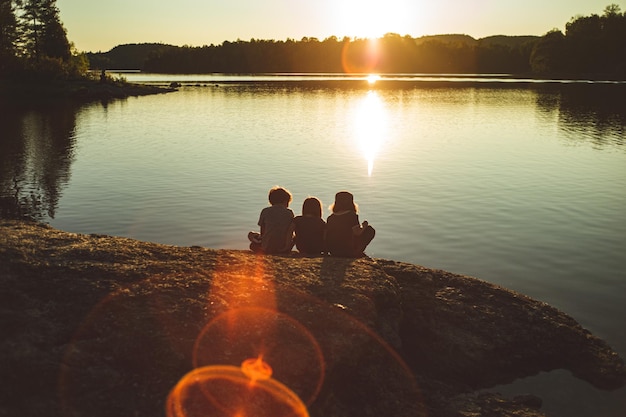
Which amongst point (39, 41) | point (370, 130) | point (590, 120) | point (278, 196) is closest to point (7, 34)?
point (39, 41)

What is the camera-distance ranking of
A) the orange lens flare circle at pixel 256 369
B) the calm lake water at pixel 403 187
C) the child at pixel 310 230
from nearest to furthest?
the orange lens flare circle at pixel 256 369 < the child at pixel 310 230 < the calm lake water at pixel 403 187

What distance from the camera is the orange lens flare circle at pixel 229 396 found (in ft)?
18.6

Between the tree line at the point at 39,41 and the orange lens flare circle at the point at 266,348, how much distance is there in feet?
313

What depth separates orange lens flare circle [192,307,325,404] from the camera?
629 cm

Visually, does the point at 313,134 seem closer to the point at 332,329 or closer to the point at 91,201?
the point at 91,201

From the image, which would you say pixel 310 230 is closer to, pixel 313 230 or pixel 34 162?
pixel 313 230

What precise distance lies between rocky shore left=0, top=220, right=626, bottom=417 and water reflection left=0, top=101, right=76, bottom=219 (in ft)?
35.9

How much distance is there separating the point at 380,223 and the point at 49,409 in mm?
13792

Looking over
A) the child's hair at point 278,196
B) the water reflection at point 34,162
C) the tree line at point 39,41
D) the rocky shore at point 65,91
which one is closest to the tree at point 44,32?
the tree line at point 39,41

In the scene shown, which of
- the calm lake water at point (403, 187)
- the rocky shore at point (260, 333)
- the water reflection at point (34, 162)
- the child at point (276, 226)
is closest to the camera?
the rocky shore at point (260, 333)

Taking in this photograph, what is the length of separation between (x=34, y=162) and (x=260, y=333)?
27.4 metres

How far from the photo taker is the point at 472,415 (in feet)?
23.1

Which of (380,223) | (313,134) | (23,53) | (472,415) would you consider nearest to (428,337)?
(472,415)

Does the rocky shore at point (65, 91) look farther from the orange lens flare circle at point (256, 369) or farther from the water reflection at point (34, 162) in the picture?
the orange lens flare circle at point (256, 369)
